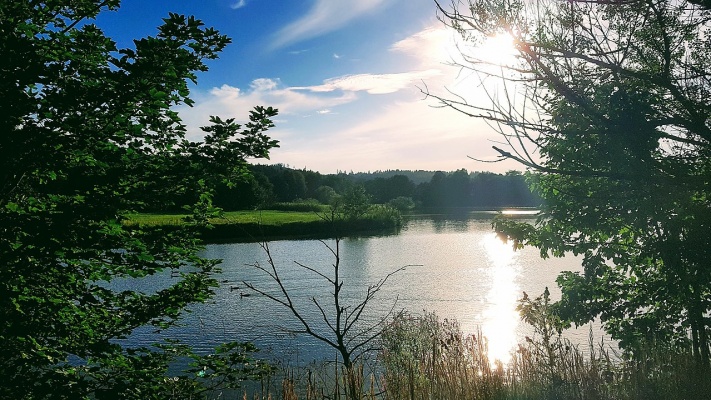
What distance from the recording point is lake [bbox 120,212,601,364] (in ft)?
53.3

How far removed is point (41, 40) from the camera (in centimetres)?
477

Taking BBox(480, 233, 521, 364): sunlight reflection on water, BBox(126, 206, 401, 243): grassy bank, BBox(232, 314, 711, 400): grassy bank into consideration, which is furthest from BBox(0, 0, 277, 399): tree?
BBox(126, 206, 401, 243): grassy bank

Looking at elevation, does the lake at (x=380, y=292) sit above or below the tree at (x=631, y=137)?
below

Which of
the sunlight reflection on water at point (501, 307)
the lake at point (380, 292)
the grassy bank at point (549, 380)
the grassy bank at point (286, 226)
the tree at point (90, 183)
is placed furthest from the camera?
the grassy bank at point (286, 226)

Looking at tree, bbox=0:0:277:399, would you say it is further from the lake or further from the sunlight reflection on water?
the sunlight reflection on water

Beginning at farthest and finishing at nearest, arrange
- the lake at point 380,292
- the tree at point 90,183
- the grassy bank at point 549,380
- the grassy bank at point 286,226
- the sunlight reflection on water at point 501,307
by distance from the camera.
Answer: the grassy bank at point 286,226 < the lake at point 380,292 < the sunlight reflection on water at point 501,307 < the grassy bank at point 549,380 < the tree at point 90,183

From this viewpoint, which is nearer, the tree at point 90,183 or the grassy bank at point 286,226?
the tree at point 90,183

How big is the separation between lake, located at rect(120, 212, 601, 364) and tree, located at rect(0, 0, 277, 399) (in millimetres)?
2750

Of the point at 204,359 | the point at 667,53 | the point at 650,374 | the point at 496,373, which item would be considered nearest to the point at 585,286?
the point at 650,374

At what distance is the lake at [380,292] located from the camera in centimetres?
1625

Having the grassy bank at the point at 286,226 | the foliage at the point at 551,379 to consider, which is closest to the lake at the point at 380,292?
the foliage at the point at 551,379

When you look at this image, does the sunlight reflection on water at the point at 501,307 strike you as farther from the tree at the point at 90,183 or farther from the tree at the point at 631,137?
the tree at the point at 90,183

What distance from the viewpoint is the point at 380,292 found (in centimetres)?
2408

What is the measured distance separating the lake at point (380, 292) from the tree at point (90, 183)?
275 cm
